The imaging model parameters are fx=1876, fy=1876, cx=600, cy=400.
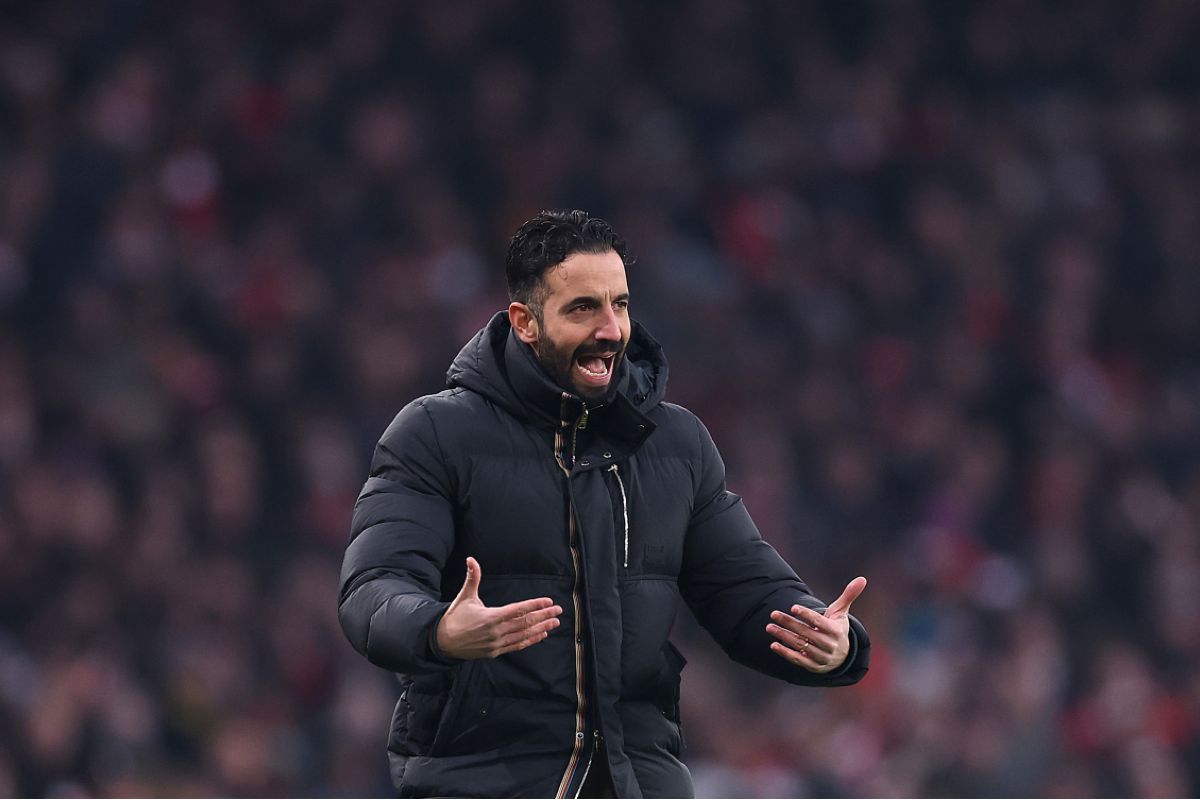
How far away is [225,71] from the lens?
28.0 ft

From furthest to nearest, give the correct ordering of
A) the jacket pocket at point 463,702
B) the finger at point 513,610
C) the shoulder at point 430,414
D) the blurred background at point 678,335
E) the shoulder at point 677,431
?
the blurred background at point 678,335 < the shoulder at point 677,431 < the shoulder at point 430,414 < the jacket pocket at point 463,702 < the finger at point 513,610

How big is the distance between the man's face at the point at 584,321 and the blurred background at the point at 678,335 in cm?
351

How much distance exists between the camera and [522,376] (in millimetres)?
2867

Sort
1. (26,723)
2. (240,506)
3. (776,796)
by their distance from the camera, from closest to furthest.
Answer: (26,723), (776,796), (240,506)

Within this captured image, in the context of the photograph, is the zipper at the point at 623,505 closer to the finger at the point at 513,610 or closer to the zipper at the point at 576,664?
the zipper at the point at 576,664

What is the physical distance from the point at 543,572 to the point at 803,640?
1.31 feet

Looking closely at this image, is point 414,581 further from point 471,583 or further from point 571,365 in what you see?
point 571,365

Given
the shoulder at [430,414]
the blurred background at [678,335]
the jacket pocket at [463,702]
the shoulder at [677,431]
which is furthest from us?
the blurred background at [678,335]

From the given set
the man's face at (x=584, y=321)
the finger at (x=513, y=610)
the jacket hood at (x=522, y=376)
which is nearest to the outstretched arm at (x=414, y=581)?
the finger at (x=513, y=610)

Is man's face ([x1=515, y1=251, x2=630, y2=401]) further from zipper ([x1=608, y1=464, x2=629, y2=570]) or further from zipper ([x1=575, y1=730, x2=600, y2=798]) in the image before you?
zipper ([x1=575, y1=730, x2=600, y2=798])

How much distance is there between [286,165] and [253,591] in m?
2.28

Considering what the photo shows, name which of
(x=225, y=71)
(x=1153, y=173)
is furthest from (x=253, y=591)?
(x=1153, y=173)

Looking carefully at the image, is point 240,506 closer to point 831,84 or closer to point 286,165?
point 286,165

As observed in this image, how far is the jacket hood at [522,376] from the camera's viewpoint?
286cm
